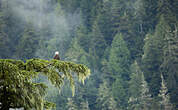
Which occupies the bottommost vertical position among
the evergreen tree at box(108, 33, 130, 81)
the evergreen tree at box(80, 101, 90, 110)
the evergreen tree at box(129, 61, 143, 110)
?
the evergreen tree at box(80, 101, 90, 110)

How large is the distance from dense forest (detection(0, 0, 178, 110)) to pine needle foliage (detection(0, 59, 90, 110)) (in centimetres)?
4382

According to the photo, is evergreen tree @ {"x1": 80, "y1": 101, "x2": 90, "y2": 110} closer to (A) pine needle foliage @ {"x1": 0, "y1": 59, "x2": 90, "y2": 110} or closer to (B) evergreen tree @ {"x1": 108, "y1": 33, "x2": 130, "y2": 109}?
(B) evergreen tree @ {"x1": 108, "y1": 33, "x2": 130, "y2": 109}

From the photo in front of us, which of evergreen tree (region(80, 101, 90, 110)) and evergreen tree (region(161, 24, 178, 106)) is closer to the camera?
evergreen tree (region(80, 101, 90, 110))

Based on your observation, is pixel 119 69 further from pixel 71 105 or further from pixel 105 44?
pixel 71 105

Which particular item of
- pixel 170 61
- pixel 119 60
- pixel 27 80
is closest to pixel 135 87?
pixel 170 61

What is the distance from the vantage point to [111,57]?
66.1 metres

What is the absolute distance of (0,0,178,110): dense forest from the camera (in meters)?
55.5

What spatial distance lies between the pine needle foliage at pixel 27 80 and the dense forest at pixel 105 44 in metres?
43.8

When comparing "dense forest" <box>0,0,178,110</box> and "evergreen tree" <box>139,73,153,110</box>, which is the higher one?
"dense forest" <box>0,0,178,110</box>

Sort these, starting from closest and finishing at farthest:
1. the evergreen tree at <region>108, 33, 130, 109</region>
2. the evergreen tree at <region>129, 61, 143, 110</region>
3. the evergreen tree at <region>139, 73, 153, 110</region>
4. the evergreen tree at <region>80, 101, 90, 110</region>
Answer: the evergreen tree at <region>139, 73, 153, 110</region> < the evergreen tree at <region>80, 101, 90, 110</region> < the evergreen tree at <region>129, 61, 143, 110</region> < the evergreen tree at <region>108, 33, 130, 109</region>

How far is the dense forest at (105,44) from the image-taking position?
55531mm

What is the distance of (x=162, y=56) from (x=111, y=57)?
8.68m

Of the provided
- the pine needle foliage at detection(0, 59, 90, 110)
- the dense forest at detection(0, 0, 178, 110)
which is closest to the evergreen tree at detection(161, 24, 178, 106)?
the dense forest at detection(0, 0, 178, 110)

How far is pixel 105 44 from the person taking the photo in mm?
73875
